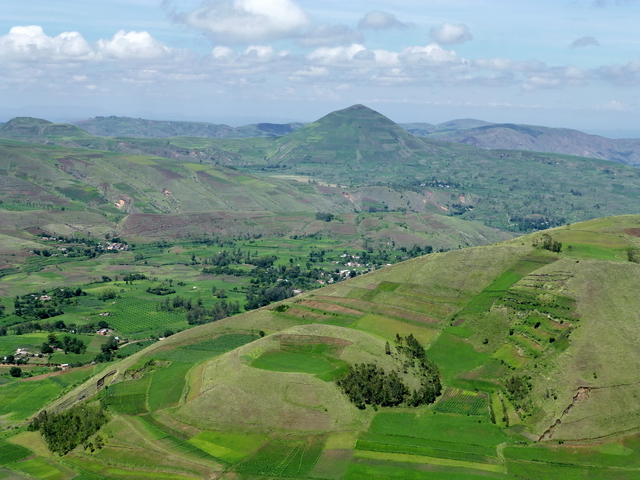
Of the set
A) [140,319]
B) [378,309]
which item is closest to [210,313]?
[140,319]

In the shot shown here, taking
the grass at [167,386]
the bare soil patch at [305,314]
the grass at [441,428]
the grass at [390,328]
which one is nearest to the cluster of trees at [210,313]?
the bare soil patch at [305,314]

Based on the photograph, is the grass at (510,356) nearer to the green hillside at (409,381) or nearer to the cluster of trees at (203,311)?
the green hillside at (409,381)

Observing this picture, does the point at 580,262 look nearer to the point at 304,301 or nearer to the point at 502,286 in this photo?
the point at 502,286

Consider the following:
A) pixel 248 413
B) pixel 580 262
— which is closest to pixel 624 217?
pixel 580 262

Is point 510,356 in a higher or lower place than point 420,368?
higher

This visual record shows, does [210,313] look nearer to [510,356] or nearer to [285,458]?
[510,356]

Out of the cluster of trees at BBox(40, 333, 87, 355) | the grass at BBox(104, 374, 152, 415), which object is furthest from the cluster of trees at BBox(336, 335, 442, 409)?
the cluster of trees at BBox(40, 333, 87, 355)

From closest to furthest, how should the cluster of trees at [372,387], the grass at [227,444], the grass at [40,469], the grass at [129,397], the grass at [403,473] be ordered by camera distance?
the grass at [403,473] → the grass at [40,469] → the grass at [227,444] → the cluster of trees at [372,387] → the grass at [129,397]
